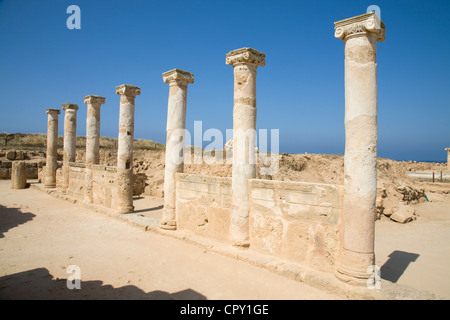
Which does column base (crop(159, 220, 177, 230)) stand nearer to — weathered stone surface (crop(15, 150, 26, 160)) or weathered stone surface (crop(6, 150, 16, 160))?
weathered stone surface (crop(6, 150, 16, 160))

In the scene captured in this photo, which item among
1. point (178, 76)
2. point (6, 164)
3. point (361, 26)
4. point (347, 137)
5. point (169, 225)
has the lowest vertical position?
point (169, 225)

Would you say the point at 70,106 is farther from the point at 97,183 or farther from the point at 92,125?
the point at 97,183

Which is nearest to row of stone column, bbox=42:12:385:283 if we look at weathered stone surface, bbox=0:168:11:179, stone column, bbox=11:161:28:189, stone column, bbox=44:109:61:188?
stone column, bbox=44:109:61:188

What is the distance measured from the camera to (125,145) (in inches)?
382

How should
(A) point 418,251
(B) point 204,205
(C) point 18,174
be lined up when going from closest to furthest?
(B) point 204,205 < (A) point 418,251 < (C) point 18,174

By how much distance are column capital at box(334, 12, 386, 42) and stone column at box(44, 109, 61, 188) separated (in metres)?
15.0

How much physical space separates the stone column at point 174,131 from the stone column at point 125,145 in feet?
8.35

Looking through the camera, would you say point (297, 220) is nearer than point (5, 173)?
Yes

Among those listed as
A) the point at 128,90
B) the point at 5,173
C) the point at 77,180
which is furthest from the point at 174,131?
the point at 5,173

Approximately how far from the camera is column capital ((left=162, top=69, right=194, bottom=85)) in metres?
7.40

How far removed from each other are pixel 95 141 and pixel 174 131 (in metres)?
5.81

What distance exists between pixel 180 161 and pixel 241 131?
234cm
